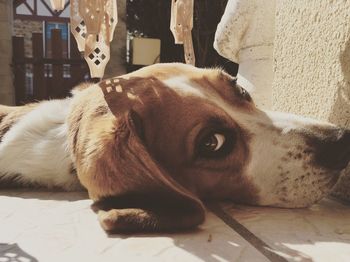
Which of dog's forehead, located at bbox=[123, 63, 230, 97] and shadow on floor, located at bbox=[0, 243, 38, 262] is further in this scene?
dog's forehead, located at bbox=[123, 63, 230, 97]

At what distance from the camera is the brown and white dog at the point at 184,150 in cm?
186

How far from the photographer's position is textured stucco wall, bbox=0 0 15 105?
29.8 ft

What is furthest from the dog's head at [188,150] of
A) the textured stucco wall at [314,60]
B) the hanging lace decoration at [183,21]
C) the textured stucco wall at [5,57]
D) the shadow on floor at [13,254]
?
the textured stucco wall at [5,57]

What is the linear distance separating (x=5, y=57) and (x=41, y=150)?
7330 millimetres

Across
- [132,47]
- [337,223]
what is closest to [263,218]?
[337,223]

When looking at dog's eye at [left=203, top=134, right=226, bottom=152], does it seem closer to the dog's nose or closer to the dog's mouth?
the dog's mouth

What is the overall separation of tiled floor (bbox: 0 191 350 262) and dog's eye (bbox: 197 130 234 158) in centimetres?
27

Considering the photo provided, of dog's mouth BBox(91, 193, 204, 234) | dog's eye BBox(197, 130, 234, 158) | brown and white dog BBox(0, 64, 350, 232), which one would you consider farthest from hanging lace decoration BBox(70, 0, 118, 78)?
dog's mouth BBox(91, 193, 204, 234)


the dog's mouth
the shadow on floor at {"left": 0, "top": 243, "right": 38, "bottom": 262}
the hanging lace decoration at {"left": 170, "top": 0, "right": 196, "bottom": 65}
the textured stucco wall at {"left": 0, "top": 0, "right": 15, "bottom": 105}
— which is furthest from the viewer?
the textured stucco wall at {"left": 0, "top": 0, "right": 15, "bottom": 105}

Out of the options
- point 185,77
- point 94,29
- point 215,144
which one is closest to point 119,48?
point 94,29

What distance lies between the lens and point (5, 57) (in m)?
9.13

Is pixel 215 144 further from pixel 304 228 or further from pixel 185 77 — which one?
pixel 304 228

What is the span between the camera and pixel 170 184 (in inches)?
73.4

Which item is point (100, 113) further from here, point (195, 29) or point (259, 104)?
point (195, 29)
